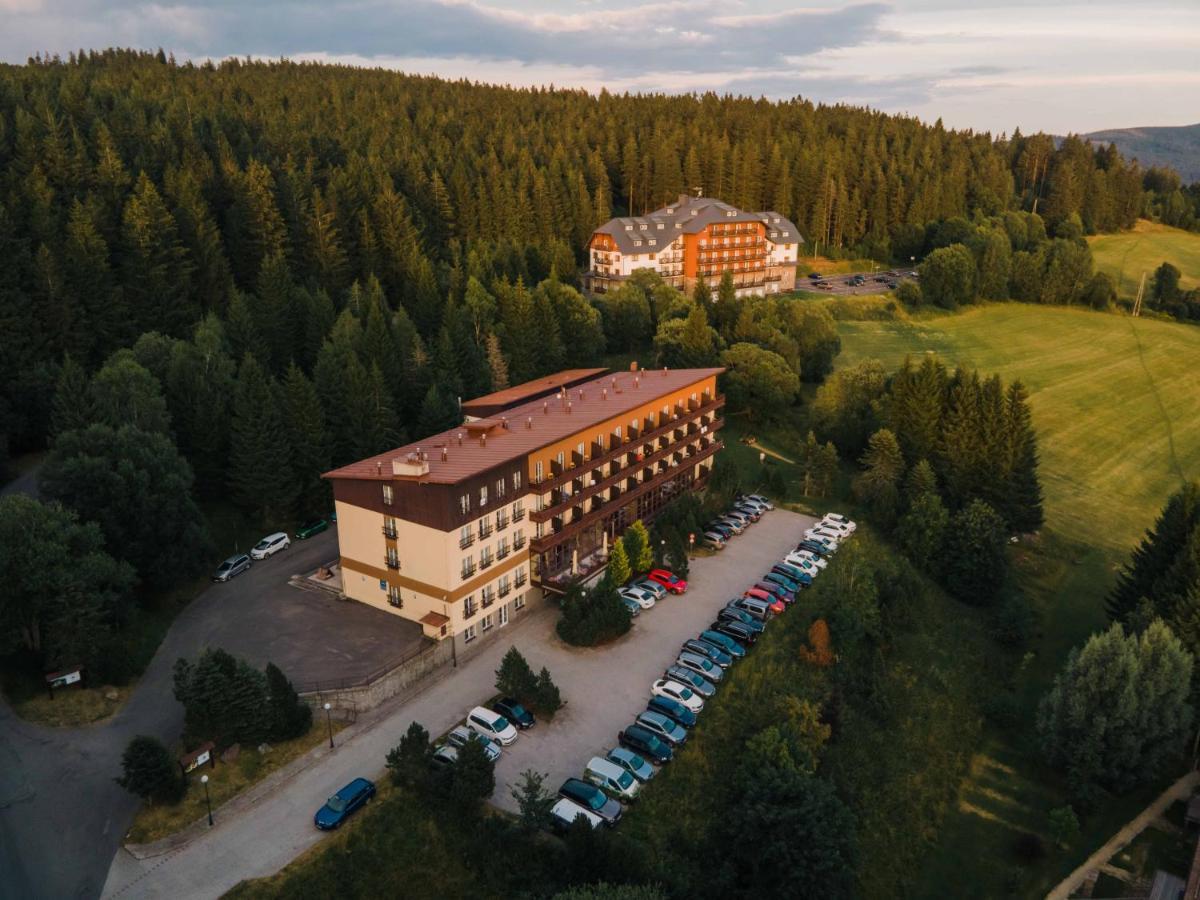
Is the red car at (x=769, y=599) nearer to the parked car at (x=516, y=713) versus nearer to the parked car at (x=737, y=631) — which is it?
the parked car at (x=737, y=631)

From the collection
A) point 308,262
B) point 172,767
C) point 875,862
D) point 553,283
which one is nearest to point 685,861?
point 875,862

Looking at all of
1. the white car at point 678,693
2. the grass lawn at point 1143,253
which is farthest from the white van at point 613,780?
the grass lawn at point 1143,253

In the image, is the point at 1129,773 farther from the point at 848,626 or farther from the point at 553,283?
the point at 553,283

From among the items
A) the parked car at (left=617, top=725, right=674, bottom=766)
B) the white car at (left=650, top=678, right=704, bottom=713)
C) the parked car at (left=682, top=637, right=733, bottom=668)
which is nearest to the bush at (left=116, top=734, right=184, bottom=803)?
the parked car at (left=617, top=725, right=674, bottom=766)

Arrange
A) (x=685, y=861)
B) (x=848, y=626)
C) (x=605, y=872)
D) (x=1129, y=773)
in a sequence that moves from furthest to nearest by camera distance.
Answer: (x=848, y=626), (x=1129, y=773), (x=685, y=861), (x=605, y=872)

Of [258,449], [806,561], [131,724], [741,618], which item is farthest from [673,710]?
[258,449]

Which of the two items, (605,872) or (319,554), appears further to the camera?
(319,554)
